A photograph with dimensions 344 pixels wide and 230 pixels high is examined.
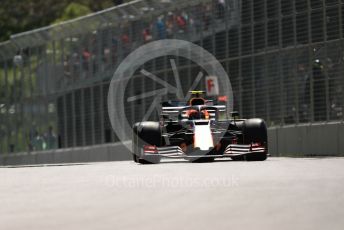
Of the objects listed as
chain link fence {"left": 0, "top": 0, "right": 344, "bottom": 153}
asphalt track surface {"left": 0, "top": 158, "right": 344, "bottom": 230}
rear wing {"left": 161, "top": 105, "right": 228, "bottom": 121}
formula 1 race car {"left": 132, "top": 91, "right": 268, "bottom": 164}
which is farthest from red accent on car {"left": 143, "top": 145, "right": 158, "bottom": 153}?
chain link fence {"left": 0, "top": 0, "right": 344, "bottom": 153}

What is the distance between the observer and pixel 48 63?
4622 cm

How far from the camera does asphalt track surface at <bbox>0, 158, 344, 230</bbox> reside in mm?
10195

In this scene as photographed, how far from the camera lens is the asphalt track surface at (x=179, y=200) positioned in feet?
33.4

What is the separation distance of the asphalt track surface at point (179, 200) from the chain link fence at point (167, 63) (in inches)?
421

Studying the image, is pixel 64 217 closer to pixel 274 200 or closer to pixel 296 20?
pixel 274 200

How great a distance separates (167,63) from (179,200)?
24.9 metres

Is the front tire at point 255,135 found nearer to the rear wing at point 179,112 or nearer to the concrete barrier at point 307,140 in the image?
the rear wing at point 179,112

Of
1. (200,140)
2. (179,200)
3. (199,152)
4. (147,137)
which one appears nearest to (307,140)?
(199,152)

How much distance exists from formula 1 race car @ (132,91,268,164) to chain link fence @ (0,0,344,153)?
5.17 metres

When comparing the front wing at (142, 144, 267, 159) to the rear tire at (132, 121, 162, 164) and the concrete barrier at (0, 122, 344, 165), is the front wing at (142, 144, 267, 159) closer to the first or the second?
the rear tire at (132, 121, 162, 164)

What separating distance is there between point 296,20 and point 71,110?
15068mm

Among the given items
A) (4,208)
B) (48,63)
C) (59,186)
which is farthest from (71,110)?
(4,208)

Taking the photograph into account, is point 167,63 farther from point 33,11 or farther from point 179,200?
point 33,11

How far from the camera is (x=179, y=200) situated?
12.5 meters
